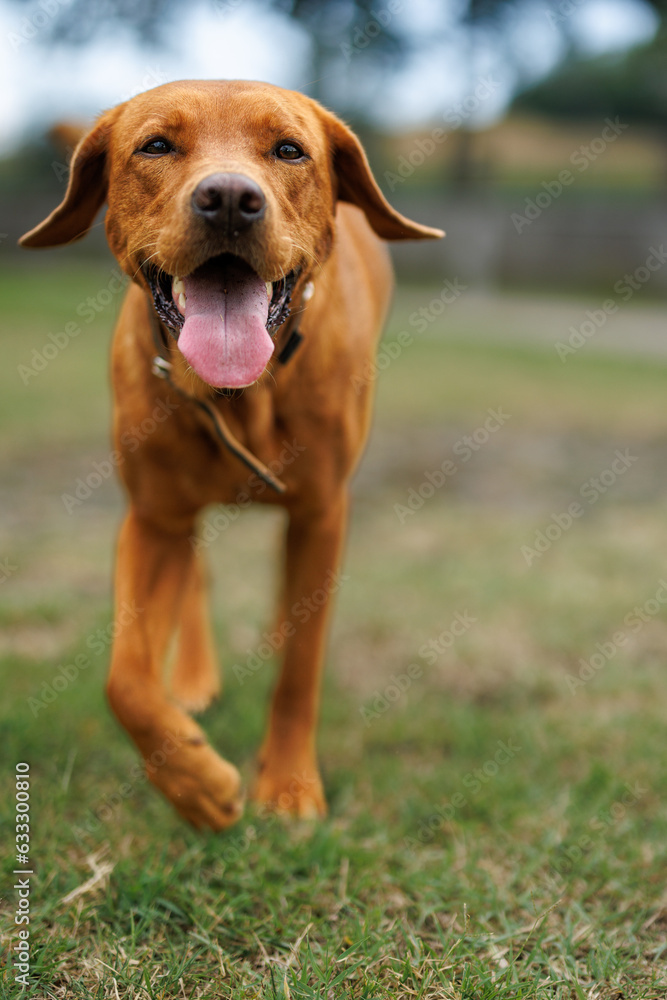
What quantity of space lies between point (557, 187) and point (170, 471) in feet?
78.4

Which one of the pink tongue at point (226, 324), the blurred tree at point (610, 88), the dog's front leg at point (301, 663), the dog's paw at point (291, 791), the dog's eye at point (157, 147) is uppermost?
the dog's eye at point (157, 147)

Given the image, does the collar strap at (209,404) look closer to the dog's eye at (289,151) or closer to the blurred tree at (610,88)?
the dog's eye at (289,151)

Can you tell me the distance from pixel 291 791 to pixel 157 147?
5.92 ft

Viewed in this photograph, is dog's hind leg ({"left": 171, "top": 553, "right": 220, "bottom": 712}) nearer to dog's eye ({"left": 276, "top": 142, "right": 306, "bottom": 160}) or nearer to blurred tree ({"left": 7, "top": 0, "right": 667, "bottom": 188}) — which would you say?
dog's eye ({"left": 276, "top": 142, "right": 306, "bottom": 160})

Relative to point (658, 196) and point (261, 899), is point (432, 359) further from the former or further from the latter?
point (658, 196)

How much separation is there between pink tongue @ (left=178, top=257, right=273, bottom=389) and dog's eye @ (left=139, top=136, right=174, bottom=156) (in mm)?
283

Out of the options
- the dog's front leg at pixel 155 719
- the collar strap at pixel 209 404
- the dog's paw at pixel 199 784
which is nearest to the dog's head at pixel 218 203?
the collar strap at pixel 209 404

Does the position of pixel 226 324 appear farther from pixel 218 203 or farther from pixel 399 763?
pixel 399 763

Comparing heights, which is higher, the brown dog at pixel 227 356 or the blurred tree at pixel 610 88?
the brown dog at pixel 227 356

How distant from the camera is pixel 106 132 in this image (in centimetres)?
226

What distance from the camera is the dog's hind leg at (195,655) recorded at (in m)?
3.32

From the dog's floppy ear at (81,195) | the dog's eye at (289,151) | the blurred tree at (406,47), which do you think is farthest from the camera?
the blurred tree at (406,47)

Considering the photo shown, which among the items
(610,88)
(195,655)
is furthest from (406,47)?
(195,655)

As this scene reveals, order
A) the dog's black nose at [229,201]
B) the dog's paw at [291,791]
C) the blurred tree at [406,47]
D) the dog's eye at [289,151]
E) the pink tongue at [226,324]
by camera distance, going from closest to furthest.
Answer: the dog's black nose at [229,201], the pink tongue at [226,324], the dog's eye at [289,151], the dog's paw at [291,791], the blurred tree at [406,47]
